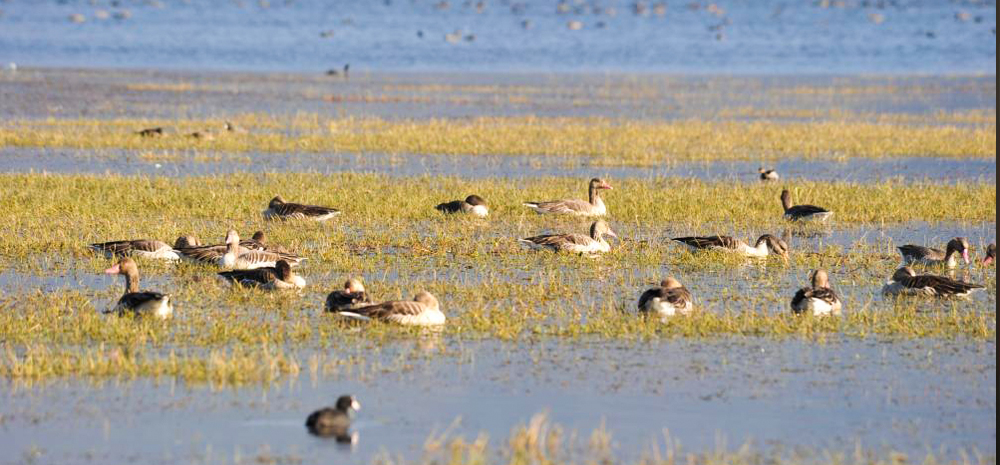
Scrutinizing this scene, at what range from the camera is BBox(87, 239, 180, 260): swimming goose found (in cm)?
1580

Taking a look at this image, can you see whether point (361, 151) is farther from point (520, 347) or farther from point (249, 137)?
point (520, 347)

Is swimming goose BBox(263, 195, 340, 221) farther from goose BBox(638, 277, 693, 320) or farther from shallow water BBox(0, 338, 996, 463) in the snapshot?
shallow water BBox(0, 338, 996, 463)

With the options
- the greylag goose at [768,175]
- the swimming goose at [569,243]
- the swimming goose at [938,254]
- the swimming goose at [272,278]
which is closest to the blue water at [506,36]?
the greylag goose at [768,175]

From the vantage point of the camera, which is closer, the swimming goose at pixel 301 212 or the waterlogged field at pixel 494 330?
the waterlogged field at pixel 494 330

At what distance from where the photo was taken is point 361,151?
29719 mm

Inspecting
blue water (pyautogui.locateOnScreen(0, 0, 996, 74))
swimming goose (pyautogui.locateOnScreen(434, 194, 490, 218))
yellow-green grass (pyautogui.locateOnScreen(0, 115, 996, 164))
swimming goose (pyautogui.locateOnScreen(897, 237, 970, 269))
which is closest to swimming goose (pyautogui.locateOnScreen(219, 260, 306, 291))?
swimming goose (pyautogui.locateOnScreen(434, 194, 490, 218))

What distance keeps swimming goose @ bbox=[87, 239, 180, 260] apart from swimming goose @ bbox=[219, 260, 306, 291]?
176cm

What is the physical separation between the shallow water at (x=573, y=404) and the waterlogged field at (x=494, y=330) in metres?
0.03

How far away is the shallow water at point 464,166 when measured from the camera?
26109 mm

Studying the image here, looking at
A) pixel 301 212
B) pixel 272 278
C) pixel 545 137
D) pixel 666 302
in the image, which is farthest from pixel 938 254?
pixel 545 137

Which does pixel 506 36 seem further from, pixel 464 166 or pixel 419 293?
pixel 419 293

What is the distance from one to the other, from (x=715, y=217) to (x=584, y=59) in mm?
49666

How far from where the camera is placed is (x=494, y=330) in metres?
12.7

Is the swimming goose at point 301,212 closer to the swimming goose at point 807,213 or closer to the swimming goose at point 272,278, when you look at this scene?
the swimming goose at point 272,278
